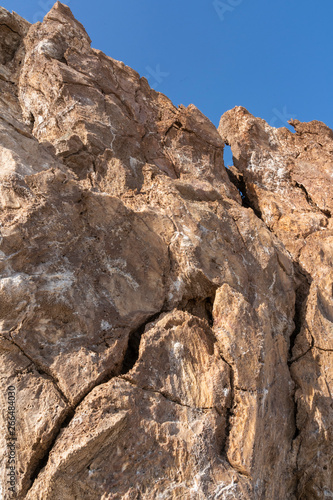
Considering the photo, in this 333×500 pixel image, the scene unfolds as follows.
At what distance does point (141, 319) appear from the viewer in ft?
15.3

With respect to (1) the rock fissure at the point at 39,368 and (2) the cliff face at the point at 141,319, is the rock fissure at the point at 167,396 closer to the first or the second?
(2) the cliff face at the point at 141,319

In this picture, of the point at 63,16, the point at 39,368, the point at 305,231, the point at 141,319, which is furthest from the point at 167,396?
the point at 63,16

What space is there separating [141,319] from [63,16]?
294 inches

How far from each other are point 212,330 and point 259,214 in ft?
13.6

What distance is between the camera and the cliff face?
366 cm

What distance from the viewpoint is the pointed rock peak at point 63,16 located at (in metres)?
8.34

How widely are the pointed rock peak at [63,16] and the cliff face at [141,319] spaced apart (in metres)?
0.90

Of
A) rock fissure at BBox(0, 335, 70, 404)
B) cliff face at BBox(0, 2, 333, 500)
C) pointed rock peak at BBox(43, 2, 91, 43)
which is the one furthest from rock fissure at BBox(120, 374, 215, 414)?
pointed rock peak at BBox(43, 2, 91, 43)

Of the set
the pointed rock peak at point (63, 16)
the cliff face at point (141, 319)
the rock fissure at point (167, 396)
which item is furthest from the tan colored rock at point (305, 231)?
the pointed rock peak at point (63, 16)

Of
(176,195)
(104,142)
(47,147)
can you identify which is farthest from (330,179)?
(47,147)

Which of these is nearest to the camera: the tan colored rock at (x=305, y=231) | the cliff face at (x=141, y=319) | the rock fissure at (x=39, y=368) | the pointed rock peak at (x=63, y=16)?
the cliff face at (x=141, y=319)

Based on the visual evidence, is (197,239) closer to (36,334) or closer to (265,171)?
(36,334)

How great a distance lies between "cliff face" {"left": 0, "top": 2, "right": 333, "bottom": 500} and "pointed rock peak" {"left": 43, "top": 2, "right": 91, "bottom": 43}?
896 mm

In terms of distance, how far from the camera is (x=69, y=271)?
14.4 ft
